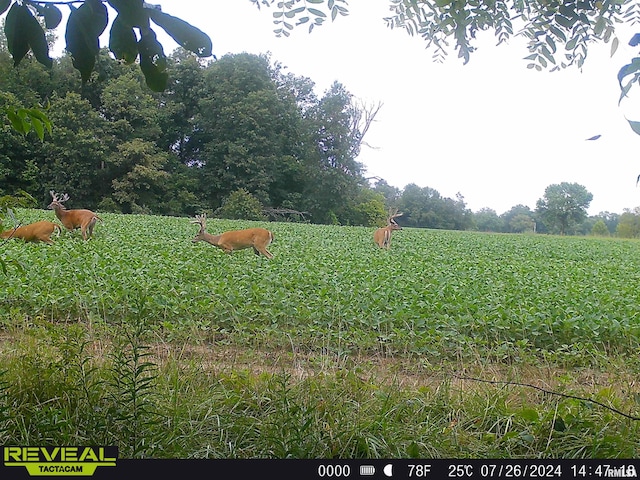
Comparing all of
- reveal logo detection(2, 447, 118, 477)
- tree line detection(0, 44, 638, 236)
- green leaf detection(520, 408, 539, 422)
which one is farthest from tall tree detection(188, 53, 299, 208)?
reveal logo detection(2, 447, 118, 477)

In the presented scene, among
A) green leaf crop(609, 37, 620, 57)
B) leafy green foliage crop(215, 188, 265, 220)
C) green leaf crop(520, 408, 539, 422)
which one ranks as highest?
green leaf crop(609, 37, 620, 57)

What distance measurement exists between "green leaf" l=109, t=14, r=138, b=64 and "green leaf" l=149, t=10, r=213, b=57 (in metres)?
0.05

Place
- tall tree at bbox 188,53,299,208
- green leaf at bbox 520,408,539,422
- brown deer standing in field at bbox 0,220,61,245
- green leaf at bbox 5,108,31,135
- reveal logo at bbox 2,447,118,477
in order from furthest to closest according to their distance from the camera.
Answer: brown deer standing in field at bbox 0,220,61,245 → tall tree at bbox 188,53,299,208 → green leaf at bbox 520,408,539,422 → green leaf at bbox 5,108,31,135 → reveal logo at bbox 2,447,118,477

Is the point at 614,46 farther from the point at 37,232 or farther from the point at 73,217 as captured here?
the point at 73,217

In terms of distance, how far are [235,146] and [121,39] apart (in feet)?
19.8

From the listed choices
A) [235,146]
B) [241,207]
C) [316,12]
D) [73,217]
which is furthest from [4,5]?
[241,207]

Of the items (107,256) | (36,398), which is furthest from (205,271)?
(36,398)

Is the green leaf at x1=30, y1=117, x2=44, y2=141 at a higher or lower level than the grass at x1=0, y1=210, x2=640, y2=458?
higher

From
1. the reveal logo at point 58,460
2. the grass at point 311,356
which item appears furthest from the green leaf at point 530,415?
the reveal logo at point 58,460

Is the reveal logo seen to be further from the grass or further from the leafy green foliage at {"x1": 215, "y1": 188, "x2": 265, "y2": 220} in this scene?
Result: the leafy green foliage at {"x1": 215, "y1": 188, "x2": 265, "y2": 220}

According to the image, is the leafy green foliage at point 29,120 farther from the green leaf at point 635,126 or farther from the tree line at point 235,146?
the green leaf at point 635,126

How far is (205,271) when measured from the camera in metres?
5.87

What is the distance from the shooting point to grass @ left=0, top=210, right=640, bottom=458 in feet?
5.00

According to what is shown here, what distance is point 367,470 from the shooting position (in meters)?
1.12
